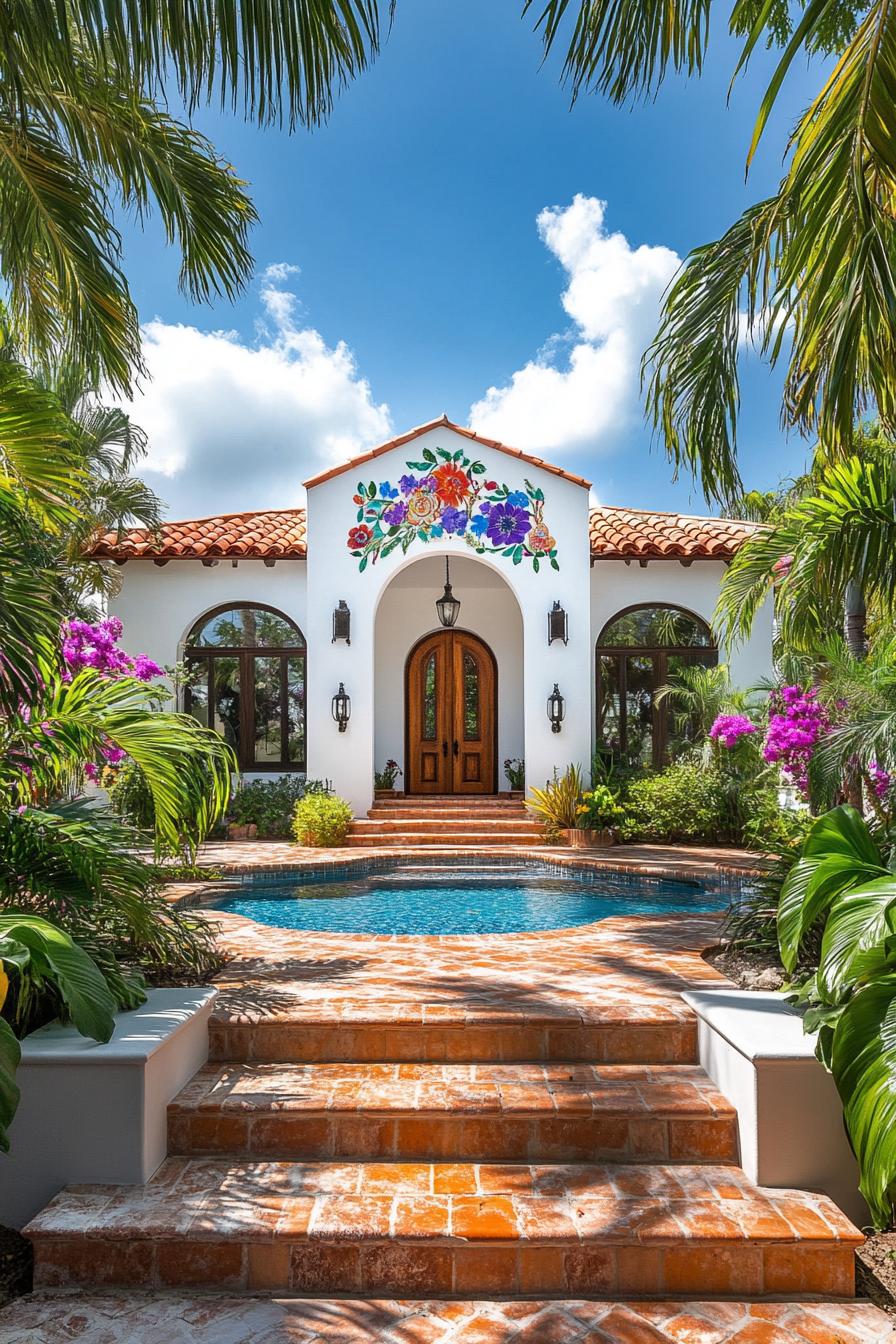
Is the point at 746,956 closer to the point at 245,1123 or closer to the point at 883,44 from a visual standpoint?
the point at 245,1123

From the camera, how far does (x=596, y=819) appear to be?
12086 mm

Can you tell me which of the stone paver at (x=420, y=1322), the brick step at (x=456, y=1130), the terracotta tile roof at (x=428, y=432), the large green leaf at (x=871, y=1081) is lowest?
the stone paver at (x=420, y=1322)

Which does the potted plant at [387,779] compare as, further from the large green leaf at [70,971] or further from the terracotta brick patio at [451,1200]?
the large green leaf at [70,971]

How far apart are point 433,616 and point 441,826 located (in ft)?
16.0

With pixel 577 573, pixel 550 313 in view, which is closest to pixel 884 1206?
pixel 577 573

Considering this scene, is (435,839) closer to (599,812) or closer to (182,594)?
(599,812)

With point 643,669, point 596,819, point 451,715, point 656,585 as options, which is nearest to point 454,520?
point 656,585

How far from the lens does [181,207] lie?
19.7 feet

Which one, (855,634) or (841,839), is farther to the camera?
(855,634)

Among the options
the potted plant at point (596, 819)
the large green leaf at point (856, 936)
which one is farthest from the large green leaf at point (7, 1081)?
the potted plant at point (596, 819)

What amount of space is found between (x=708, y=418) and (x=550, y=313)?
10338 mm

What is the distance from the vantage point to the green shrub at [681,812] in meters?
12.1

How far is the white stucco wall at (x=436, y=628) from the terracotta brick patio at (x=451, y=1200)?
35.8 ft

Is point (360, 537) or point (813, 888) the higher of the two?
point (360, 537)
